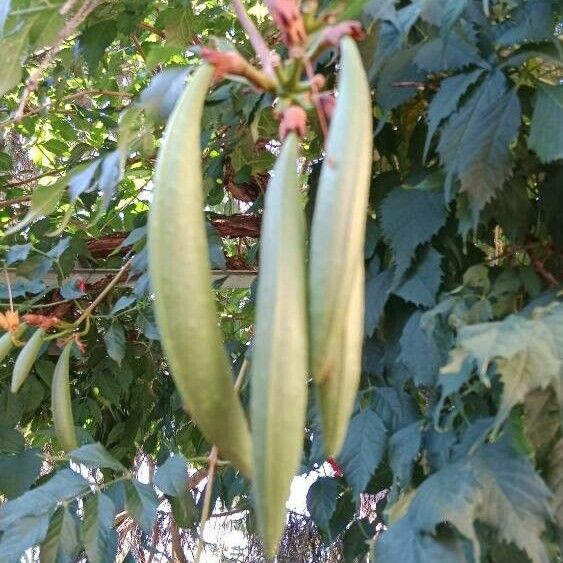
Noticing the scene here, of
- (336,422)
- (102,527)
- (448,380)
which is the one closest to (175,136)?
(336,422)

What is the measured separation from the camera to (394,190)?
3.79ft

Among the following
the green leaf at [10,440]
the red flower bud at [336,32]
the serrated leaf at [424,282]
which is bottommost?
the green leaf at [10,440]

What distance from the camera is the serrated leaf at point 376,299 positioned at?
1154 millimetres

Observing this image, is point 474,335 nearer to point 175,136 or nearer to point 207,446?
point 175,136

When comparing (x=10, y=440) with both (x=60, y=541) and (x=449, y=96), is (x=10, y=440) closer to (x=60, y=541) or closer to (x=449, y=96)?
(x=60, y=541)

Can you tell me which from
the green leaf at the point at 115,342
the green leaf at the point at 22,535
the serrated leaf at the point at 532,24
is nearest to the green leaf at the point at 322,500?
the green leaf at the point at 22,535

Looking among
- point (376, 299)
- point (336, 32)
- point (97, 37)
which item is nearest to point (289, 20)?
point (336, 32)

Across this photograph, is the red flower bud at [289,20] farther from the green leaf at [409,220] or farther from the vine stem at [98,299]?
the vine stem at [98,299]

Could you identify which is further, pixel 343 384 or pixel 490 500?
pixel 490 500

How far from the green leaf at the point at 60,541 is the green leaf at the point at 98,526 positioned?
0.03m

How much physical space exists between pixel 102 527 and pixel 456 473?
1.81 feet

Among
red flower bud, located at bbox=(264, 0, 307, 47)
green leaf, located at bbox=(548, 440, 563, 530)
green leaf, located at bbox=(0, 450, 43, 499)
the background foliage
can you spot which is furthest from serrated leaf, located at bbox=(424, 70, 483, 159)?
green leaf, located at bbox=(0, 450, 43, 499)

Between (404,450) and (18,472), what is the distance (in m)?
0.95

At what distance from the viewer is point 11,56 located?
113cm
